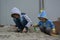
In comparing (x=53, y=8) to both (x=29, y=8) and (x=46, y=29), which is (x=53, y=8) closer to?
(x=29, y=8)

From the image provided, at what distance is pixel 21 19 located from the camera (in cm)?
368

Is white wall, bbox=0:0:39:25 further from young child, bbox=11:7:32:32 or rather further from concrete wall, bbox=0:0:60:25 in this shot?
young child, bbox=11:7:32:32

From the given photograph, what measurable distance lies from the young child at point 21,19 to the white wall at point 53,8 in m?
2.20

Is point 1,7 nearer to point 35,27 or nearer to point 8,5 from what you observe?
point 8,5

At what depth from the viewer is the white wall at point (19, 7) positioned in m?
5.90

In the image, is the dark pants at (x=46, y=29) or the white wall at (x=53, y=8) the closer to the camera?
the dark pants at (x=46, y=29)

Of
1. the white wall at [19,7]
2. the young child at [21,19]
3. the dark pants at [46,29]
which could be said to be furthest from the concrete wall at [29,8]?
the young child at [21,19]

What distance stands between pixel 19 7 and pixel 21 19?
230 cm

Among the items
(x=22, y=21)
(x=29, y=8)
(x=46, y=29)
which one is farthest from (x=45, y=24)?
(x=29, y=8)

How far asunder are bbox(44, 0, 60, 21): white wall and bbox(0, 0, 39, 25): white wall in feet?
Result: 0.92

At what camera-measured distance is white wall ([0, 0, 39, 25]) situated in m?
5.90

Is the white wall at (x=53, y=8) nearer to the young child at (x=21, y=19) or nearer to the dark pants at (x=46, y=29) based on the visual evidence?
the dark pants at (x=46, y=29)

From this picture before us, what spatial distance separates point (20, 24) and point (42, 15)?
389 mm

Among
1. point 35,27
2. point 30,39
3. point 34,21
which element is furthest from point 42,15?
point 34,21
